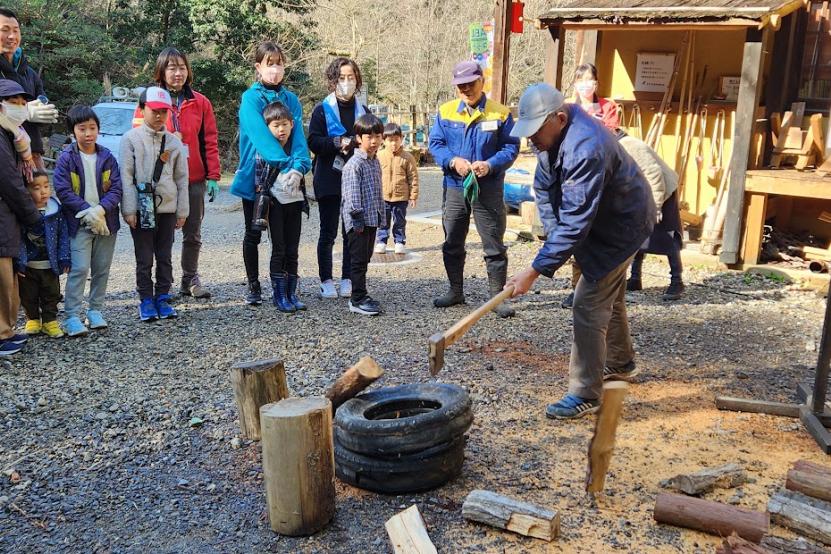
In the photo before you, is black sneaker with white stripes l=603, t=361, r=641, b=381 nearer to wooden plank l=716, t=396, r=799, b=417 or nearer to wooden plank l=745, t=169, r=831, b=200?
wooden plank l=716, t=396, r=799, b=417

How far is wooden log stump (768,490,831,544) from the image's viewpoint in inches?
122

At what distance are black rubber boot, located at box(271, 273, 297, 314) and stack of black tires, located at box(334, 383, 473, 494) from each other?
2963 mm

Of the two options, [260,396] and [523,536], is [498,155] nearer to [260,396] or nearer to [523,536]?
[260,396]

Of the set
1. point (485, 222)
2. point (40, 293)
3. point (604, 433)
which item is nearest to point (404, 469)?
point (604, 433)

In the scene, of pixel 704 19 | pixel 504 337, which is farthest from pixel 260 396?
pixel 704 19

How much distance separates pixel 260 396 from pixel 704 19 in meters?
6.45

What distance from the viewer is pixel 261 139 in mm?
6098

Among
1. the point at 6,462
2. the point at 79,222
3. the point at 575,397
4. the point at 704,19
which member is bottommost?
the point at 6,462

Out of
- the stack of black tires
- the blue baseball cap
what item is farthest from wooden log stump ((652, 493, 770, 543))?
the blue baseball cap

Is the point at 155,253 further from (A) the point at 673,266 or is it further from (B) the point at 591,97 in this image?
(A) the point at 673,266

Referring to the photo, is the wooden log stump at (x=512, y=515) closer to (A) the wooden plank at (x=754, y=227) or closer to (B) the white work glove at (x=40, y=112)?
(B) the white work glove at (x=40, y=112)

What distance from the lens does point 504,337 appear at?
19.4ft

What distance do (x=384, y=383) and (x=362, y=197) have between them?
1946 millimetres

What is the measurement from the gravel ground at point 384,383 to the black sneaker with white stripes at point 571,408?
73 mm
